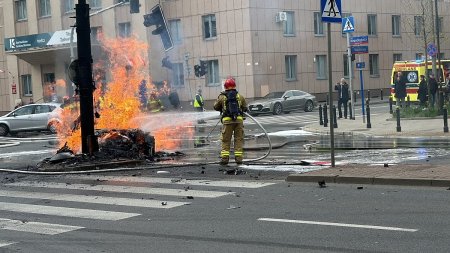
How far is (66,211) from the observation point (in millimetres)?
9703

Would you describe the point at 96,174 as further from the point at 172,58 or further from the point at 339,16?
the point at 172,58

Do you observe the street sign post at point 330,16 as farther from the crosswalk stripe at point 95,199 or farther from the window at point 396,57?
the window at point 396,57

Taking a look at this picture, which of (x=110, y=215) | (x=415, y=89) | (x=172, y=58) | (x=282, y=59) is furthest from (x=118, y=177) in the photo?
(x=282, y=59)

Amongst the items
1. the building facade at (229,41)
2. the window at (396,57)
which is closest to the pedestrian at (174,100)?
the building facade at (229,41)

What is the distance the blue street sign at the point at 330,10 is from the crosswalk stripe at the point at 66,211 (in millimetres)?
5186

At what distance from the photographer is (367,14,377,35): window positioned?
45966 mm

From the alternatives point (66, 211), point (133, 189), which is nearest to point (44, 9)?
point (133, 189)

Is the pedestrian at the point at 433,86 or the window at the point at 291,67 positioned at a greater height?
the window at the point at 291,67

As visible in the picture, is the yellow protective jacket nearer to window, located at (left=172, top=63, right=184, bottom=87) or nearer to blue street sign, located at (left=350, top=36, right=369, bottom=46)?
blue street sign, located at (left=350, top=36, right=369, bottom=46)

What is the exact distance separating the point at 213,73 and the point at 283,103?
5.23m

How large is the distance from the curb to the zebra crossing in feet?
1.86

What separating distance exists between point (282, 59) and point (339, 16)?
2775 cm

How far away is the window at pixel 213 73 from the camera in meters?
41.6

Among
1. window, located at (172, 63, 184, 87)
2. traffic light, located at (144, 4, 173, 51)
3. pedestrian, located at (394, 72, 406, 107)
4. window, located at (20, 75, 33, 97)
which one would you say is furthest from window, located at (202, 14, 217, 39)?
window, located at (20, 75, 33, 97)
